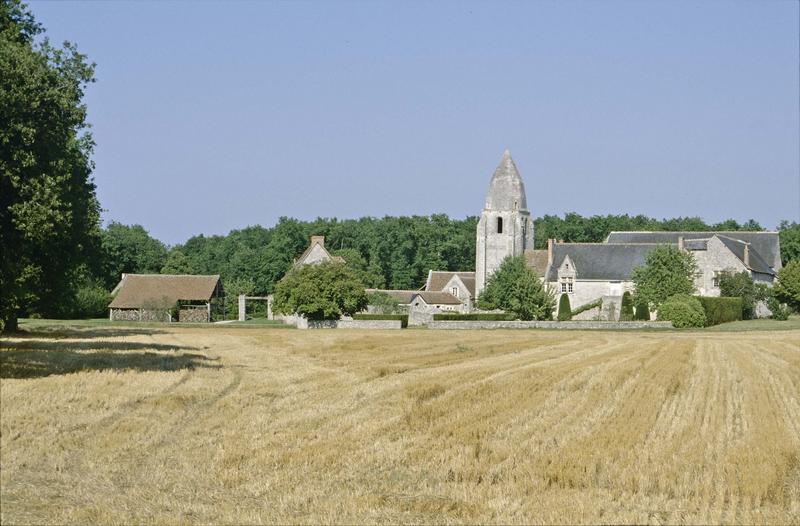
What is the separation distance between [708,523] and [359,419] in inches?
313

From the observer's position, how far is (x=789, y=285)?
9219 centimetres

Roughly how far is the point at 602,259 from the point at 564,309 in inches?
340

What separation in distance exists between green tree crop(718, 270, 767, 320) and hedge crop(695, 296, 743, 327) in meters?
4.27

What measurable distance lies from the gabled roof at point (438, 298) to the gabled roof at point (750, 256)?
33001mm

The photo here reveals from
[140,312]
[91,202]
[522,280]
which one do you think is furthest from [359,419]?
[140,312]

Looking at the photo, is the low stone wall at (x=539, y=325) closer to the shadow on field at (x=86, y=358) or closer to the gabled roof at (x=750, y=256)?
the gabled roof at (x=750, y=256)

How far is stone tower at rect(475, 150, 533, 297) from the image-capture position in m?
110

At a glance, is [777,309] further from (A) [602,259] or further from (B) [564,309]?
(B) [564,309]

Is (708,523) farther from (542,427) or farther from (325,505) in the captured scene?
(542,427)

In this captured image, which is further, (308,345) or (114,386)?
(308,345)

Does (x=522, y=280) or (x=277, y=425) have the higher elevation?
(x=522, y=280)

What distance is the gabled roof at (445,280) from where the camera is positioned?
120 m

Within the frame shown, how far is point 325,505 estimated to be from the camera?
10625 mm

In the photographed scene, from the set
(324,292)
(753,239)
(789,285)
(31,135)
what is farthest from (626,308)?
(31,135)
